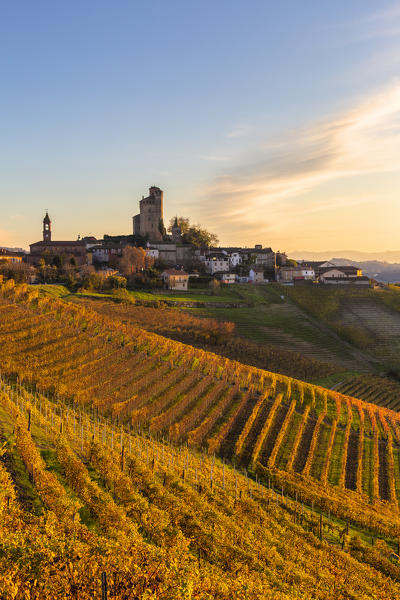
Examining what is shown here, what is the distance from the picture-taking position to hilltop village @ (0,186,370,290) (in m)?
81.4

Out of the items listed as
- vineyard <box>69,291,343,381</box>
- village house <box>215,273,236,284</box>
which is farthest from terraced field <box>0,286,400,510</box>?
village house <box>215,273,236,284</box>

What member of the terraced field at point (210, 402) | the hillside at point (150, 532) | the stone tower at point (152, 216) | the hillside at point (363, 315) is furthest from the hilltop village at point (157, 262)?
the hillside at point (150, 532)

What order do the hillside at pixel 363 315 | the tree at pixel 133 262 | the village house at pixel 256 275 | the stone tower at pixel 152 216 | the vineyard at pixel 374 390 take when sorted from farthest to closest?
the stone tower at pixel 152 216 < the village house at pixel 256 275 < the tree at pixel 133 262 < the hillside at pixel 363 315 < the vineyard at pixel 374 390

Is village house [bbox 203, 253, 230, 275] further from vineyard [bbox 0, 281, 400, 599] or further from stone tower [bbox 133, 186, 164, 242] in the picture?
vineyard [bbox 0, 281, 400, 599]

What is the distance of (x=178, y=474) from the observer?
1778 cm

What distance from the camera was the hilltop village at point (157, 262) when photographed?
81438mm

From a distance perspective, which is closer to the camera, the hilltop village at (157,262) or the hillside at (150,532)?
the hillside at (150,532)

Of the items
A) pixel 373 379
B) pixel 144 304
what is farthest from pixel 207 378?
pixel 144 304

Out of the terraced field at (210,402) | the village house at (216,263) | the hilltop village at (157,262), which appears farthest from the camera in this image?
the village house at (216,263)

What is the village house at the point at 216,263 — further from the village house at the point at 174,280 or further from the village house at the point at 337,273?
the village house at the point at 337,273

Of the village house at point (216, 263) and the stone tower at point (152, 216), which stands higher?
the stone tower at point (152, 216)

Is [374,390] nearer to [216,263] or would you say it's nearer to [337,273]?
[216,263]

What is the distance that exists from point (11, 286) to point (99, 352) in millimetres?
21327

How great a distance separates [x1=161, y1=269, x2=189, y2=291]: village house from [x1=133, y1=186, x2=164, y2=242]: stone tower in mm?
27926
